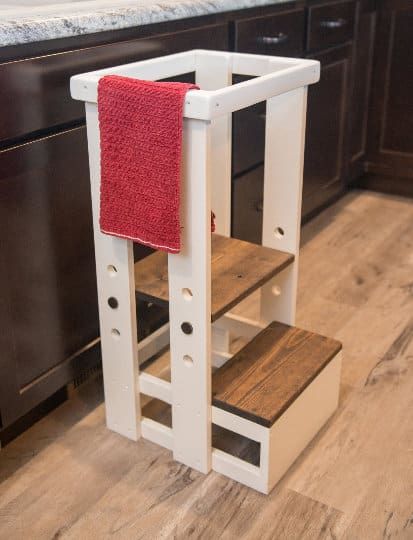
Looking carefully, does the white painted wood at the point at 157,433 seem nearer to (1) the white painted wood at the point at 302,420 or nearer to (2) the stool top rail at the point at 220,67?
(1) the white painted wood at the point at 302,420

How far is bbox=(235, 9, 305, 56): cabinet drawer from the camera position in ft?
5.57

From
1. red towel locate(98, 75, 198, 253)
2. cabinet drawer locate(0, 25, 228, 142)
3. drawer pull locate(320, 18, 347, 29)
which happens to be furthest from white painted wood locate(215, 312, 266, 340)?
drawer pull locate(320, 18, 347, 29)

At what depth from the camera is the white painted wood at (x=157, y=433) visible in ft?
4.53

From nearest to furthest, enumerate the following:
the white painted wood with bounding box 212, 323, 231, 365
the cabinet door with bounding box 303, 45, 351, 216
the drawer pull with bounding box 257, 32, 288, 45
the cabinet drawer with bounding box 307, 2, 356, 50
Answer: the white painted wood with bounding box 212, 323, 231, 365 → the drawer pull with bounding box 257, 32, 288, 45 → the cabinet drawer with bounding box 307, 2, 356, 50 → the cabinet door with bounding box 303, 45, 351, 216

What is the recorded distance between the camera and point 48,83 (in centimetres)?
119

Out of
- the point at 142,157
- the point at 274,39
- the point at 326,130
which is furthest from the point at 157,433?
the point at 326,130

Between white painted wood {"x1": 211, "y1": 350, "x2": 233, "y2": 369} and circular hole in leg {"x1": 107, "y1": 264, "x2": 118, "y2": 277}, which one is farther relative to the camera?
white painted wood {"x1": 211, "y1": 350, "x2": 233, "y2": 369}

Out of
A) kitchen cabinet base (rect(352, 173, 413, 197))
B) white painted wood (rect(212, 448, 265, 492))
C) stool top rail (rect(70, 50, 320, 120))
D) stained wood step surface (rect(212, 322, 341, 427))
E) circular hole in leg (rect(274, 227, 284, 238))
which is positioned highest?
stool top rail (rect(70, 50, 320, 120))

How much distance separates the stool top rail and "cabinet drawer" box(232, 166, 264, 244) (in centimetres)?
46

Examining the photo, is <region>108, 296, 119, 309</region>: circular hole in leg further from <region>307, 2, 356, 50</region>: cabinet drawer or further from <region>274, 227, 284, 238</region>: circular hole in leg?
<region>307, 2, 356, 50</region>: cabinet drawer

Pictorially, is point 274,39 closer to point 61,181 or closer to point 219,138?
point 219,138

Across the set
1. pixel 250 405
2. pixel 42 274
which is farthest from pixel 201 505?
pixel 42 274

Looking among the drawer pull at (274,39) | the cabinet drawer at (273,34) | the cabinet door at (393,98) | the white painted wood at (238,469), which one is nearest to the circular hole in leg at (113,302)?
the white painted wood at (238,469)

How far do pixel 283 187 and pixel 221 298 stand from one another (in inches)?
11.6
